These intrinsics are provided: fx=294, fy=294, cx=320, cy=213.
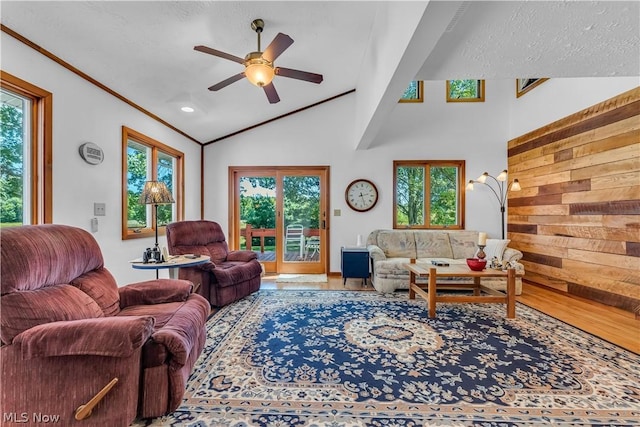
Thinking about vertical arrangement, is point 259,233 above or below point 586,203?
below

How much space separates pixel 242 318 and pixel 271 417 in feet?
5.09

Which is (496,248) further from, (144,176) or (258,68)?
(144,176)

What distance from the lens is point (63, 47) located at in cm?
240

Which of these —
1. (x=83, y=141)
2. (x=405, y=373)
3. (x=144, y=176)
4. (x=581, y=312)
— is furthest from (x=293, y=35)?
(x=581, y=312)

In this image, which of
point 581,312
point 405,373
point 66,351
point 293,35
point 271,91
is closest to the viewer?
point 66,351

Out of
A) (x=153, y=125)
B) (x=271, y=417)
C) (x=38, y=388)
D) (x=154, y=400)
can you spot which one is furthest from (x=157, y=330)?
(x=153, y=125)

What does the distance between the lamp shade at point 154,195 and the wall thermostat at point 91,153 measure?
54 centimetres

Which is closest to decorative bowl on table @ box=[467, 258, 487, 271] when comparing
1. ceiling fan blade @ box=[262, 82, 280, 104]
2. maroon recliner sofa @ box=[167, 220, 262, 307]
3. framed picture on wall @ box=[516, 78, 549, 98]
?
maroon recliner sofa @ box=[167, 220, 262, 307]

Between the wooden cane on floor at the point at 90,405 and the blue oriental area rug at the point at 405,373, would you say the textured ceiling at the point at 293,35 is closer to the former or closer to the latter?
the blue oriental area rug at the point at 405,373

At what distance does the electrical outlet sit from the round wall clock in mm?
3419

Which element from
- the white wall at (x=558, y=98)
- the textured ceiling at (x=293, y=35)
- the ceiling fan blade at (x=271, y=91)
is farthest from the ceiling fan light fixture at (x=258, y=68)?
the white wall at (x=558, y=98)

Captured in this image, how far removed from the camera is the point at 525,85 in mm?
4766

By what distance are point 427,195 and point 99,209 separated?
15.4ft

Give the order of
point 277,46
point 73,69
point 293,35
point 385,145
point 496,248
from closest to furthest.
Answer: point 277,46 → point 73,69 → point 293,35 → point 496,248 → point 385,145
